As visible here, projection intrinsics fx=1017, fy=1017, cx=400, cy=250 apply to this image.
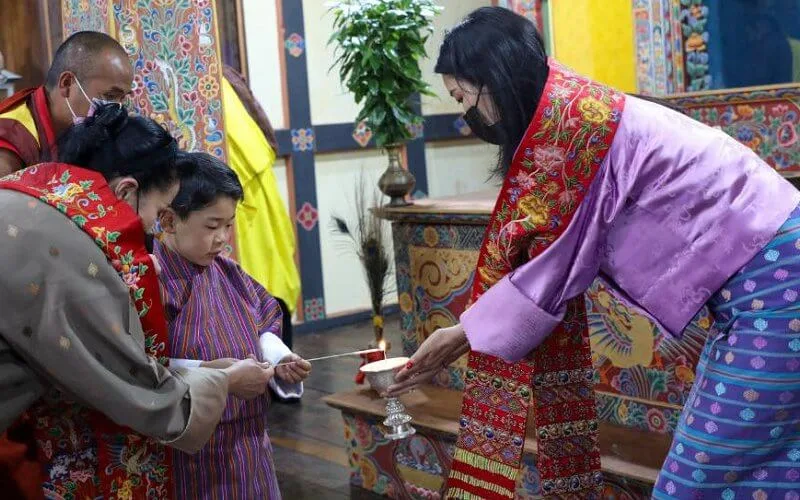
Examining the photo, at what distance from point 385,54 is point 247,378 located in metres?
2.03

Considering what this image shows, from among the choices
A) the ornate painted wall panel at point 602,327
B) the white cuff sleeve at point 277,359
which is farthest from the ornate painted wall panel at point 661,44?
the white cuff sleeve at point 277,359

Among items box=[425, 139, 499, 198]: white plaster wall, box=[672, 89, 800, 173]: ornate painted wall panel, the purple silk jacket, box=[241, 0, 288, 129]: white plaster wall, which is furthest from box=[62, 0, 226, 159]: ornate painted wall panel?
box=[425, 139, 499, 198]: white plaster wall

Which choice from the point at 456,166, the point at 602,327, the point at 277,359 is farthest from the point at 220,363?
the point at 456,166

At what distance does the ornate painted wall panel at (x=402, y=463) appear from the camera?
10.4ft

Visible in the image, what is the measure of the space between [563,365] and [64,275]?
42.7 inches

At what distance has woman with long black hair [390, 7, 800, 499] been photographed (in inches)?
64.7

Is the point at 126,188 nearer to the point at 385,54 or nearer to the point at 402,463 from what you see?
the point at 402,463

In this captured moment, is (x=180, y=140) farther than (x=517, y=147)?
Yes

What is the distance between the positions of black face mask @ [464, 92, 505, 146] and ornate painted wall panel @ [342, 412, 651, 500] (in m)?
1.29

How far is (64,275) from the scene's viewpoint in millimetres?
1531

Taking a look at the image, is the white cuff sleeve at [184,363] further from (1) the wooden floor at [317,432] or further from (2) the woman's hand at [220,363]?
(1) the wooden floor at [317,432]

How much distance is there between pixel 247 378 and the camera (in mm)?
1913

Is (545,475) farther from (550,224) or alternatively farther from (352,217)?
(352,217)

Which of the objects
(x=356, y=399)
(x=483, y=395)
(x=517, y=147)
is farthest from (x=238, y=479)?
(x=356, y=399)
